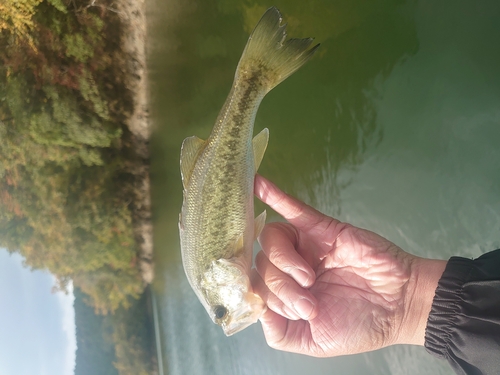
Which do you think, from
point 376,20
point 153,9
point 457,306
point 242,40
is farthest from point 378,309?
point 153,9

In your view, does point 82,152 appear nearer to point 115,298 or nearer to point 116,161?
point 116,161

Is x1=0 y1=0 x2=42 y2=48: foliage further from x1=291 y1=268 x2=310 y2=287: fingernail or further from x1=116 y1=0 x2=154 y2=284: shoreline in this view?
x1=291 y1=268 x2=310 y2=287: fingernail

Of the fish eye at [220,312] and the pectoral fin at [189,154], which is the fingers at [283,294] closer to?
the fish eye at [220,312]

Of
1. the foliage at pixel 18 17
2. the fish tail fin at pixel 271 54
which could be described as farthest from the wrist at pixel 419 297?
the foliage at pixel 18 17

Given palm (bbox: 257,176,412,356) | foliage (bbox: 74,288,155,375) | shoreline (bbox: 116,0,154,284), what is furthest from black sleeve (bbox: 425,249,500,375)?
foliage (bbox: 74,288,155,375)

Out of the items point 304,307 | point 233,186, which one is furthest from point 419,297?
point 233,186

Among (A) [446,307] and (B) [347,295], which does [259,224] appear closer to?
(B) [347,295]

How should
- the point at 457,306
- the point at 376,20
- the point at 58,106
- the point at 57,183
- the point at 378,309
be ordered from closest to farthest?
the point at 457,306 → the point at 378,309 → the point at 376,20 → the point at 58,106 → the point at 57,183
